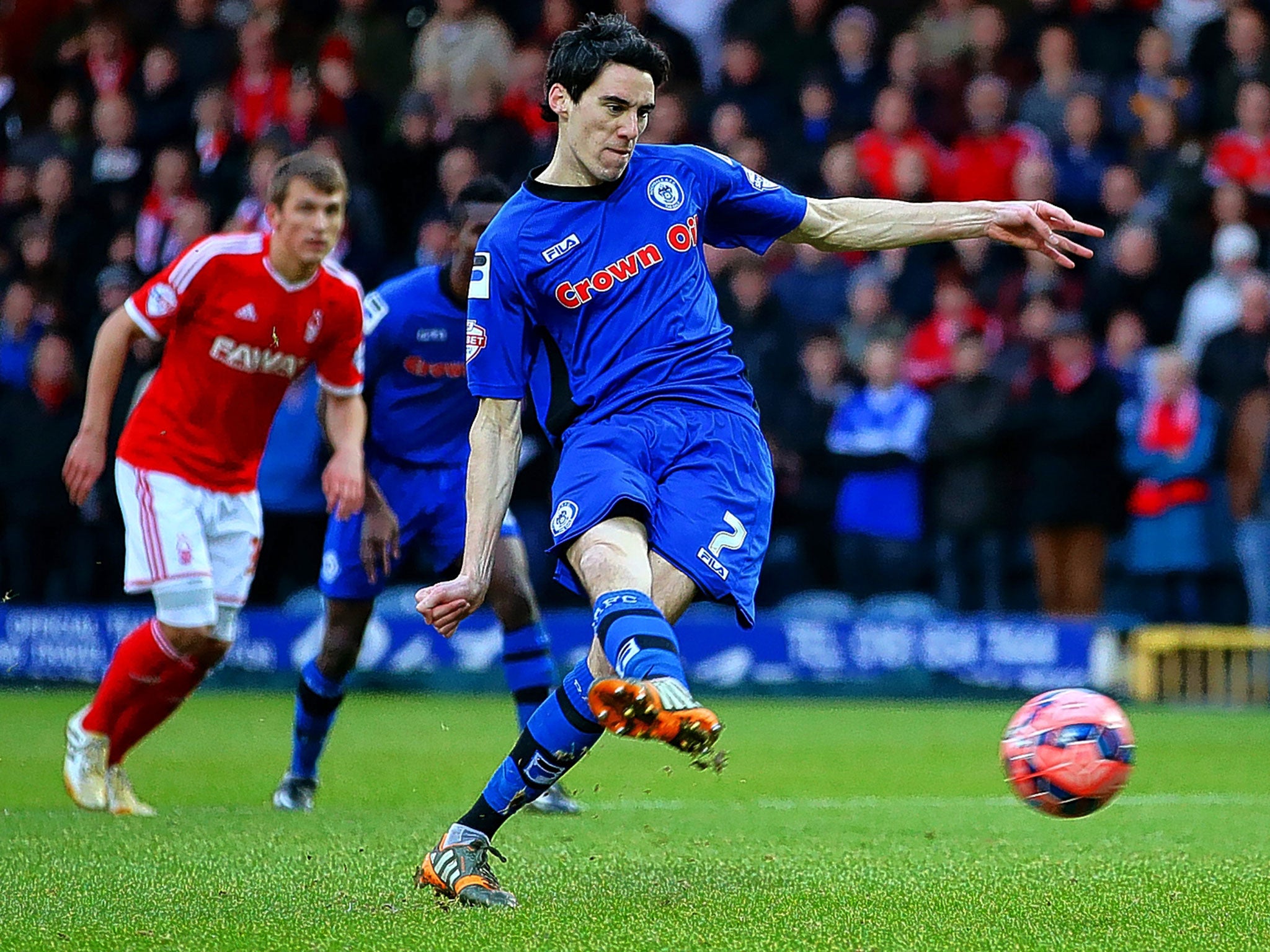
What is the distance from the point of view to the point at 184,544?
7574 millimetres

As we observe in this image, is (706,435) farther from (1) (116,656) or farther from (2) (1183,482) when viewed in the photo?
(2) (1183,482)

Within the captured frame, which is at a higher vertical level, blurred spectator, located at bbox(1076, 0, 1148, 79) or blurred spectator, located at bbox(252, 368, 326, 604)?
blurred spectator, located at bbox(1076, 0, 1148, 79)

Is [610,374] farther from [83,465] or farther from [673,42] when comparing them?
[673,42]

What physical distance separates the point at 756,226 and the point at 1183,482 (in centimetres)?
807

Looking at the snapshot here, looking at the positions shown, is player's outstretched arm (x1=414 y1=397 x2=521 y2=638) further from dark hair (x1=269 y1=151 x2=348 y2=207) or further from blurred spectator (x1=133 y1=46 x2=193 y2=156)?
blurred spectator (x1=133 y1=46 x2=193 y2=156)

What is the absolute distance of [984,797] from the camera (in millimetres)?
7891

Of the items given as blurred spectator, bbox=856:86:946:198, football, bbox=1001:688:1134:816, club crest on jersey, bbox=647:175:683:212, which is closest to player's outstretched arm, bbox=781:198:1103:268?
club crest on jersey, bbox=647:175:683:212

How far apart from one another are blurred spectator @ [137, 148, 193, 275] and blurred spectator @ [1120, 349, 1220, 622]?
822cm

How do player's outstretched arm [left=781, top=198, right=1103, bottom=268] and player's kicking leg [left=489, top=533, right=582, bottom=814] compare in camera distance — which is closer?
player's outstretched arm [left=781, top=198, right=1103, bottom=268]

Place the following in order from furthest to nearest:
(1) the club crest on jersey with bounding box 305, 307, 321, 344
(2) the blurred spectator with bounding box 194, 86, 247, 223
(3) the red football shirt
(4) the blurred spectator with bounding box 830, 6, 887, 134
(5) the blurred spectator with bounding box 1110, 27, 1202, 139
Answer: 1. (2) the blurred spectator with bounding box 194, 86, 247, 223
2. (4) the blurred spectator with bounding box 830, 6, 887, 134
3. (5) the blurred spectator with bounding box 1110, 27, 1202, 139
4. (1) the club crest on jersey with bounding box 305, 307, 321, 344
5. (3) the red football shirt

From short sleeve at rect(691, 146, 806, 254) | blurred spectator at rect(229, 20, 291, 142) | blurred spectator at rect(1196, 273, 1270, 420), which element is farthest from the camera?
blurred spectator at rect(229, 20, 291, 142)

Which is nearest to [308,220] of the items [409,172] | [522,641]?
[522,641]

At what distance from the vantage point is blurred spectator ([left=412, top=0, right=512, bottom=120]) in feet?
51.3

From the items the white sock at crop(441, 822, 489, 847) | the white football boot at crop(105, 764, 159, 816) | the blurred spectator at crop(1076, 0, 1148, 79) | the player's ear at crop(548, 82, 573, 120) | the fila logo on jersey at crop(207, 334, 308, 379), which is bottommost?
the white football boot at crop(105, 764, 159, 816)
